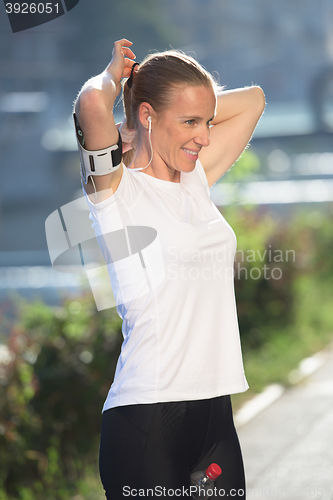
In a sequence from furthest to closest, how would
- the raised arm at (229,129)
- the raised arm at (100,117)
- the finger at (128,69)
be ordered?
the raised arm at (229,129) → the finger at (128,69) → the raised arm at (100,117)

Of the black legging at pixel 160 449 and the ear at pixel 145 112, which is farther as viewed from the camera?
the ear at pixel 145 112

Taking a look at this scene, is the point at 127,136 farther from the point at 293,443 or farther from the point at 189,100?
the point at 293,443

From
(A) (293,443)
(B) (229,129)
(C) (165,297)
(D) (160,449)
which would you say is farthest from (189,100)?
(A) (293,443)

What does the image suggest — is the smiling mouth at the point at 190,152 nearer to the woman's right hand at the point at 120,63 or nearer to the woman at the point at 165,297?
the woman at the point at 165,297

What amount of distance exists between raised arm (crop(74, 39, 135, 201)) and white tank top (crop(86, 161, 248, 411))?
1.7 inches

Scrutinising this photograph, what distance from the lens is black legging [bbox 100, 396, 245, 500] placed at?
1.68 metres

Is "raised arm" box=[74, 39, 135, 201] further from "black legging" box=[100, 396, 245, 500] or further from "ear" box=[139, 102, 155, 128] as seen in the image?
"black legging" box=[100, 396, 245, 500]

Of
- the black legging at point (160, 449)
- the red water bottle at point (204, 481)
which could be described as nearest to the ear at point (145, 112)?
the black legging at point (160, 449)

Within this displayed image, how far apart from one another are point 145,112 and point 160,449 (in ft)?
3.05

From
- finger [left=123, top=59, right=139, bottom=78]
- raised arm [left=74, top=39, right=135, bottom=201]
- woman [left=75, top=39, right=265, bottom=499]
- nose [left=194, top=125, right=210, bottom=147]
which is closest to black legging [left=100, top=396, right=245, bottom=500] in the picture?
woman [left=75, top=39, right=265, bottom=499]

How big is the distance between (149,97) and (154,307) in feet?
1.94

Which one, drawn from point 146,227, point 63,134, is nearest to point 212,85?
point 146,227

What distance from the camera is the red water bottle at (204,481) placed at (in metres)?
1.73

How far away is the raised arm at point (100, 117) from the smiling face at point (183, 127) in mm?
164
